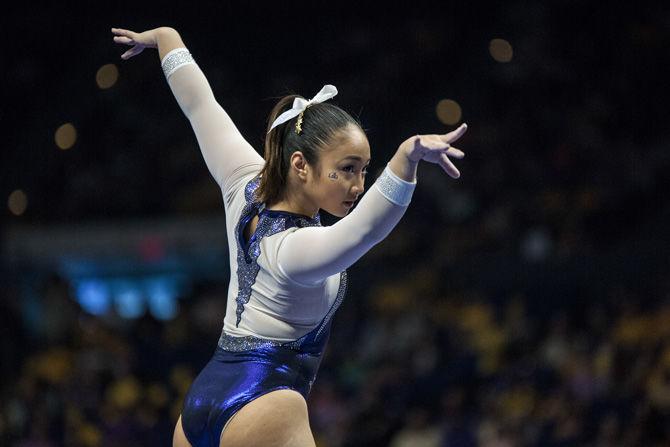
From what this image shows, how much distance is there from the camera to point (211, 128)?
10.2ft

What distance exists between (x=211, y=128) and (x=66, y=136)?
10409 millimetres

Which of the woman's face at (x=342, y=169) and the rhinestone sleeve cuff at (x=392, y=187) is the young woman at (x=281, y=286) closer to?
the woman's face at (x=342, y=169)

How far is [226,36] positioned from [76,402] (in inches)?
257

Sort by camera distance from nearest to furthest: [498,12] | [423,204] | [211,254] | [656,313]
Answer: [656,313], [423,204], [211,254], [498,12]

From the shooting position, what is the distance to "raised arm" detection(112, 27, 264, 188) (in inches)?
120

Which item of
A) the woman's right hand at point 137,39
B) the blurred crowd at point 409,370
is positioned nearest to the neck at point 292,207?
the woman's right hand at point 137,39

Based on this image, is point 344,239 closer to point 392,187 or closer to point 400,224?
point 392,187

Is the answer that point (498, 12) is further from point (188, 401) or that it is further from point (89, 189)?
point (188, 401)

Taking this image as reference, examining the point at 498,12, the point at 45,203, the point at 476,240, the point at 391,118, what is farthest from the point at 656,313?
the point at 45,203

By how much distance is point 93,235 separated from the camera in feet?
40.1

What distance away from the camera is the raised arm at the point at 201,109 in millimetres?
3053

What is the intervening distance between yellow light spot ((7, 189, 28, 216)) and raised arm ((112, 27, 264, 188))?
983 cm

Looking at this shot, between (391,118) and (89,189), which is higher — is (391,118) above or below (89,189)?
above

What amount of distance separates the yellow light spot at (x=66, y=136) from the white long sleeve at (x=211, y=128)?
10.2 m
